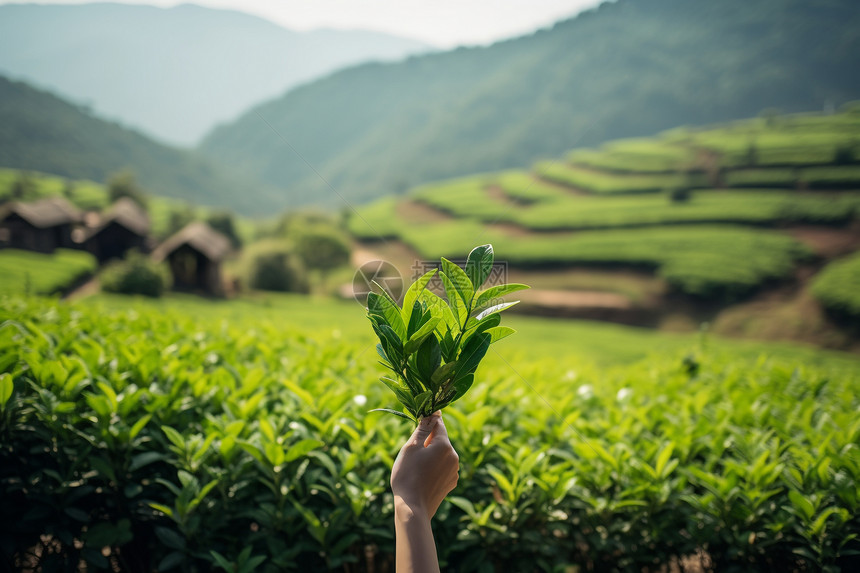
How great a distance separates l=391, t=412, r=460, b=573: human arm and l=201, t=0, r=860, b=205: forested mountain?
72.2ft

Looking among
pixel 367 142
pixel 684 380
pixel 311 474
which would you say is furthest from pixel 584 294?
pixel 367 142

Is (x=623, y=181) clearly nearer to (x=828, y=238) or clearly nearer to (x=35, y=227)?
(x=828, y=238)

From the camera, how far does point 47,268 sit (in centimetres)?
1313

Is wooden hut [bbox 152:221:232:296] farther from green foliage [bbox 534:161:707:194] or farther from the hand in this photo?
the hand

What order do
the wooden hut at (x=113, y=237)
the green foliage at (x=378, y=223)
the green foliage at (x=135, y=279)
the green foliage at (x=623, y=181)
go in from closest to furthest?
the green foliage at (x=135, y=279) → the wooden hut at (x=113, y=237) → the green foliage at (x=623, y=181) → the green foliage at (x=378, y=223)

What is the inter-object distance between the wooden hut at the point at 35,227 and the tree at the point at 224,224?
32.4ft

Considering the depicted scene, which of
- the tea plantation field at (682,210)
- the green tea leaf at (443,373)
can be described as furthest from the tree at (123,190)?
the green tea leaf at (443,373)

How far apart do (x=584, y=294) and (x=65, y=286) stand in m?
13.7

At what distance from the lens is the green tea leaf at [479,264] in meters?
0.84

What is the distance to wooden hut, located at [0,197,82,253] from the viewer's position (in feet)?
45.2

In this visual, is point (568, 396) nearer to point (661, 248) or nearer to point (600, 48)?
point (661, 248)

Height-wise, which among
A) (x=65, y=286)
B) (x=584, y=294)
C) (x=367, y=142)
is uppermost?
(x=367, y=142)

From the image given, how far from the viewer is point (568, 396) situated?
5.96 ft

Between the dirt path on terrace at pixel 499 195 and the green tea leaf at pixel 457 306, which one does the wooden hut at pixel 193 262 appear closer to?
the dirt path on terrace at pixel 499 195
